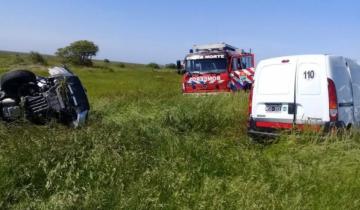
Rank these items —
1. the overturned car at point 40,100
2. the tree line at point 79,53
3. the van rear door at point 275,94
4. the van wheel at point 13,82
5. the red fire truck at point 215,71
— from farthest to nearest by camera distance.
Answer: the tree line at point 79,53, the red fire truck at point 215,71, the van wheel at point 13,82, the overturned car at point 40,100, the van rear door at point 275,94

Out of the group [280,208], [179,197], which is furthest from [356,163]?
[179,197]

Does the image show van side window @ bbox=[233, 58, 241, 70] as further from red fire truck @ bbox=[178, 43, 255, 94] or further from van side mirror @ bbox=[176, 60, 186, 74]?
van side mirror @ bbox=[176, 60, 186, 74]

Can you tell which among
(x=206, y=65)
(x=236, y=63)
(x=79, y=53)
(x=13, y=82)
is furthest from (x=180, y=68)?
(x=79, y=53)

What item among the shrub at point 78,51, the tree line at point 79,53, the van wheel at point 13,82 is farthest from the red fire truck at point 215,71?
the shrub at point 78,51

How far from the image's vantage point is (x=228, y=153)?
575 centimetres

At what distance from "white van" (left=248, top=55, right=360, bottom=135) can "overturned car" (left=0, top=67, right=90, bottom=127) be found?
320 cm

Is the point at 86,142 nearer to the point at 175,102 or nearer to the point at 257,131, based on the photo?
the point at 257,131

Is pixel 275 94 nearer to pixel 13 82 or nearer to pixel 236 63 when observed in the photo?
pixel 13 82

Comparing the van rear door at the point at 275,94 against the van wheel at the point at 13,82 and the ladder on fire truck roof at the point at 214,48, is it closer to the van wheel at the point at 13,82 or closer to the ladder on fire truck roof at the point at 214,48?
the van wheel at the point at 13,82

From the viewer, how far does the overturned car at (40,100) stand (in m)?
7.63

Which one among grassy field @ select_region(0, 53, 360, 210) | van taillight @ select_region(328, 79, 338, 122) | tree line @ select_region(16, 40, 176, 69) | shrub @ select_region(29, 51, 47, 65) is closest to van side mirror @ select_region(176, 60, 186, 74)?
van taillight @ select_region(328, 79, 338, 122)

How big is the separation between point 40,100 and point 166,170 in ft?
11.8

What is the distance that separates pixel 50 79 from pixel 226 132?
3.43 metres

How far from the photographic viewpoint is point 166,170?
5.01 meters
